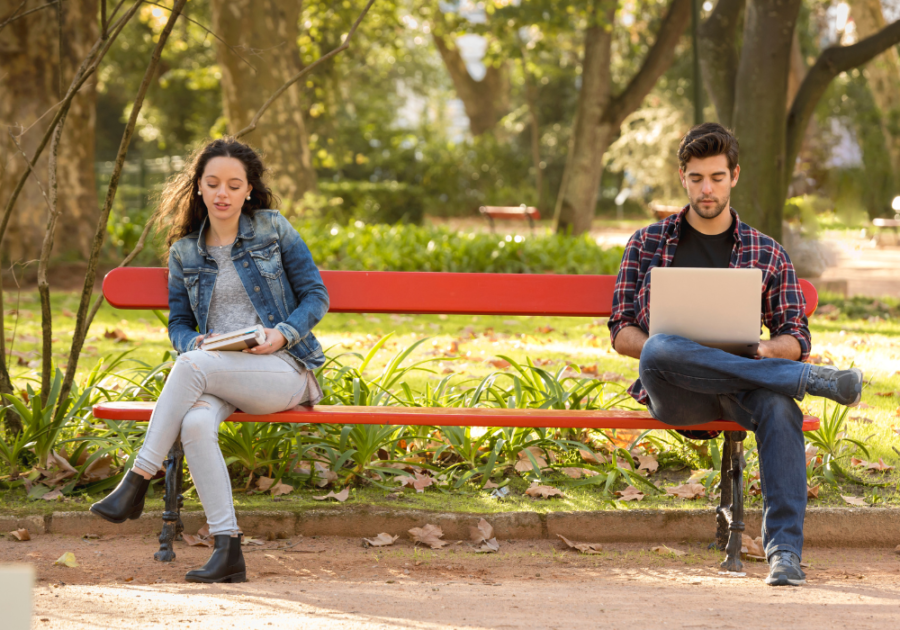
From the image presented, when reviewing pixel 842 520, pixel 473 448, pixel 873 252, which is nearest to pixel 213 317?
pixel 473 448

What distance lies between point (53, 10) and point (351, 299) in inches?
350

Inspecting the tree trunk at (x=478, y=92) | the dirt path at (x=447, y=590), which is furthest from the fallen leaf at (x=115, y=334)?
the tree trunk at (x=478, y=92)

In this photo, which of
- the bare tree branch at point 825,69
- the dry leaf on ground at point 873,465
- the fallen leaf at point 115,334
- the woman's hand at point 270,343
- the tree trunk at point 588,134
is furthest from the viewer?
the tree trunk at point 588,134

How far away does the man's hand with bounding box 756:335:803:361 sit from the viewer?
334 cm

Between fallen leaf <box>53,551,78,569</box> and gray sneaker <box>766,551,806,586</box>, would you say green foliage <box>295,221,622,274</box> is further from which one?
gray sneaker <box>766,551,806,586</box>

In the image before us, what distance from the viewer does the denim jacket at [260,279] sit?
3.55 meters

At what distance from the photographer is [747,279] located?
10.6ft

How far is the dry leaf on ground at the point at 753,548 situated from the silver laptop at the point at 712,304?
2.41 feet

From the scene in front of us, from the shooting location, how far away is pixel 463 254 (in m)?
10.6

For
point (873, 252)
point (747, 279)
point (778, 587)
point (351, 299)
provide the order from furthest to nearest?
point (873, 252)
point (351, 299)
point (747, 279)
point (778, 587)

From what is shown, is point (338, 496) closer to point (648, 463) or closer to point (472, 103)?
point (648, 463)

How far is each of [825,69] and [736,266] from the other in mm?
6445

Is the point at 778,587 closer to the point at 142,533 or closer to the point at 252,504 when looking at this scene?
the point at 252,504

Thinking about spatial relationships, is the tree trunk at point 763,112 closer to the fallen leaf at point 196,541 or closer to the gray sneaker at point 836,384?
the gray sneaker at point 836,384
